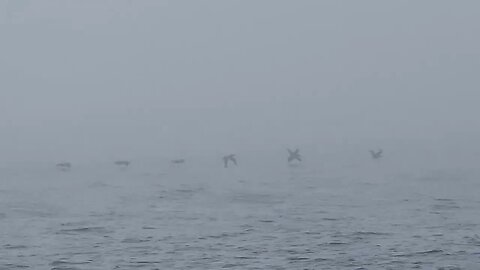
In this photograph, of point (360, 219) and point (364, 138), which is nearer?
point (360, 219)

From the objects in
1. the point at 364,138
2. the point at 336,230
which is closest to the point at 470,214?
the point at 336,230

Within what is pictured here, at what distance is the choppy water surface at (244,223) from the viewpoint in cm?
3306

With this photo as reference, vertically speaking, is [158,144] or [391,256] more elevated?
[158,144]

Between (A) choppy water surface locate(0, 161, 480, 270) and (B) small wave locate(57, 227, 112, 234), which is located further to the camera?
(B) small wave locate(57, 227, 112, 234)

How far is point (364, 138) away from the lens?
134750 millimetres

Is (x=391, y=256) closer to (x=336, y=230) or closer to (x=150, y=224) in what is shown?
(x=336, y=230)

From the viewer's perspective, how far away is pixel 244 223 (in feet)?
140

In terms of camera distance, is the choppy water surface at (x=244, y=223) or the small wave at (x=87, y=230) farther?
the small wave at (x=87, y=230)

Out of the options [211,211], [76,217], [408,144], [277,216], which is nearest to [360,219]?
[277,216]

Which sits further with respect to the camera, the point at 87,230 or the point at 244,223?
the point at 244,223

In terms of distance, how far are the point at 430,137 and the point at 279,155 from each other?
38479 millimetres

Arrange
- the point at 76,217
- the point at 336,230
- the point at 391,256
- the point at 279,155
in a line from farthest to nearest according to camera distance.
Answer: the point at 279,155 → the point at 76,217 → the point at 336,230 → the point at 391,256

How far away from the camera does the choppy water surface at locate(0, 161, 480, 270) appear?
33.1 metres

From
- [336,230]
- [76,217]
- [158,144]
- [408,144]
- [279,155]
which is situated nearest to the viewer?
[336,230]
